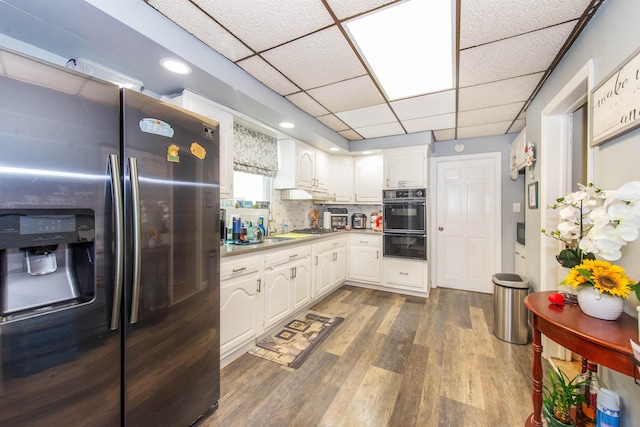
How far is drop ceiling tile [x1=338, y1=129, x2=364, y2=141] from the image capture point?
145 inches

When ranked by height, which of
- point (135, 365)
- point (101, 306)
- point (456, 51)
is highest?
point (456, 51)

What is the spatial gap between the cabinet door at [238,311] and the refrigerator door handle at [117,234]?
84cm

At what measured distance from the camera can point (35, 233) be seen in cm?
93

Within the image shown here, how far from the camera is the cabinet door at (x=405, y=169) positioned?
3668 mm

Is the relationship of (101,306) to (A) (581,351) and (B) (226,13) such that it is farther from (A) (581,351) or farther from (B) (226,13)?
(A) (581,351)

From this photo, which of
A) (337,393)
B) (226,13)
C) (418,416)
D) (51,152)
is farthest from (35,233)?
(418,416)

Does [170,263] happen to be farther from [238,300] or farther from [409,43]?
[409,43]

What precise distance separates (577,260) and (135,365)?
2201mm

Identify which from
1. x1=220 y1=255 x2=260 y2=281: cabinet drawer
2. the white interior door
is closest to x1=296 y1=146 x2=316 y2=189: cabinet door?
x1=220 y1=255 x2=260 y2=281: cabinet drawer

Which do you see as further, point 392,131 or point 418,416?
point 392,131

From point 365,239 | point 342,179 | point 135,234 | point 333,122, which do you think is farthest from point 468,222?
point 135,234

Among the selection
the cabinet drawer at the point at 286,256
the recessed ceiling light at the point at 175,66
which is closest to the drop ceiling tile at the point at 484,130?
the cabinet drawer at the point at 286,256

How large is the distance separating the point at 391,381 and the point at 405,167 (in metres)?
2.73

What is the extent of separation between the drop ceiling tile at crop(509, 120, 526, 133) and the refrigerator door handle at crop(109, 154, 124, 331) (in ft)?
13.1
